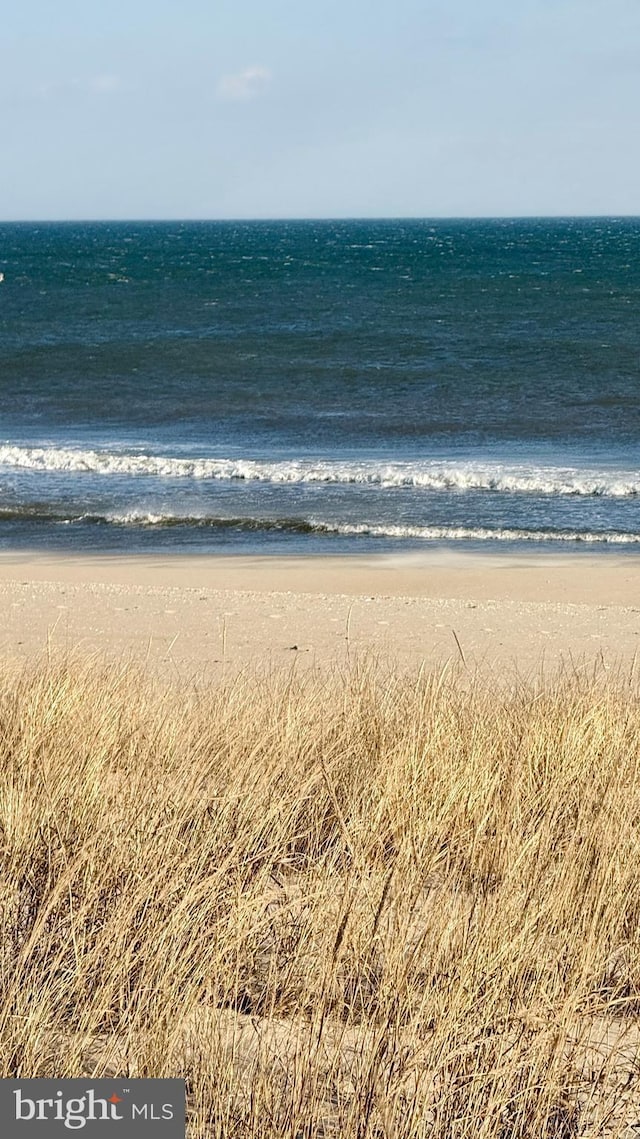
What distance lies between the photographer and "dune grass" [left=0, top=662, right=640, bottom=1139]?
8.84 feet

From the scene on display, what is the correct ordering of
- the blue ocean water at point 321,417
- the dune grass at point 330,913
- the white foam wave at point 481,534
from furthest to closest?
the blue ocean water at point 321,417 → the white foam wave at point 481,534 → the dune grass at point 330,913

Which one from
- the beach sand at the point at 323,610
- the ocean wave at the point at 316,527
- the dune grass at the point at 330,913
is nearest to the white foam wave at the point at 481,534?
the ocean wave at the point at 316,527

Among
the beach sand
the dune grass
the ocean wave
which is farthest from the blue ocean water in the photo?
the dune grass

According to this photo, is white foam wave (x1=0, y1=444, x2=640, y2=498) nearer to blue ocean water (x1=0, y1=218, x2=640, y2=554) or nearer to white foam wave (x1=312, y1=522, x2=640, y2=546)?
blue ocean water (x1=0, y1=218, x2=640, y2=554)

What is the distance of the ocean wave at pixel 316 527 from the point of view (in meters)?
16.0

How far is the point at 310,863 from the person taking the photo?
153 inches

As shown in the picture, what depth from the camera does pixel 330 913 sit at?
3.38 meters

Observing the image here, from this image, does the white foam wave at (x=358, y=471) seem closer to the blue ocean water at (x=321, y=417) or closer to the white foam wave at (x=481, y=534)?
the blue ocean water at (x=321, y=417)

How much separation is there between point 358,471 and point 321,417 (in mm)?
6757

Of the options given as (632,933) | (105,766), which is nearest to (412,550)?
(105,766)

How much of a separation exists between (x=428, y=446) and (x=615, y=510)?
665cm

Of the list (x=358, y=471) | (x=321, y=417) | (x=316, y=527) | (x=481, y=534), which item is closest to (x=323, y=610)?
(x=481, y=534)

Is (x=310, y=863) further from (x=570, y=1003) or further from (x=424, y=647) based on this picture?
(x=424, y=647)

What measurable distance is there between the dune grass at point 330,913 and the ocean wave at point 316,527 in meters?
10.7
